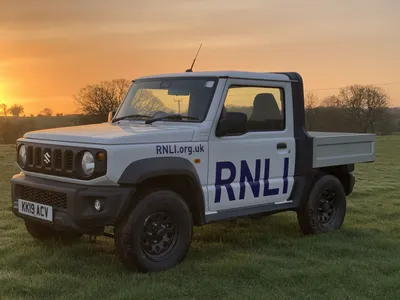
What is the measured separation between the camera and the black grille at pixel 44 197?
4893 mm

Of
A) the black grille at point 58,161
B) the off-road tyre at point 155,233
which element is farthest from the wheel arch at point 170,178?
the black grille at point 58,161

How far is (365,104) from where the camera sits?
217 feet

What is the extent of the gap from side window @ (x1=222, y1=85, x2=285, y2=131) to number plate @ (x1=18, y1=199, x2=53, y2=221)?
7.18 feet

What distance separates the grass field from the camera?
4.46 m

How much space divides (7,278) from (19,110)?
148ft

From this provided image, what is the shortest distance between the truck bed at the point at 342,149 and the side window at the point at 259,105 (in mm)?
655

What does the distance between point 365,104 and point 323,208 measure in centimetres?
6288

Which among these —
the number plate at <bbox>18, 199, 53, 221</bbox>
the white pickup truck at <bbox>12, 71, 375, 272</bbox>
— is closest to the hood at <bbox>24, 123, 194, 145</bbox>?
the white pickup truck at <bbox>12, 71, 375, 272</bbox>

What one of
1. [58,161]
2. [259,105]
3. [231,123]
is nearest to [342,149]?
[259,105]

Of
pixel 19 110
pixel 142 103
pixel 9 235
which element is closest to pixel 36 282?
pixel 9 235

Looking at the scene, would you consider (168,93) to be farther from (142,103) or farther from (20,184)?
(20,184)

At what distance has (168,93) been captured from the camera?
235 inches

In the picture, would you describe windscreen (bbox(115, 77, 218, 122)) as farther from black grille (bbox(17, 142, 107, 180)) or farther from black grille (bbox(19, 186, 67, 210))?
black grille (bbox(19, 186, 67, 210))

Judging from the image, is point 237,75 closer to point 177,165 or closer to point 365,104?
point 177,165
